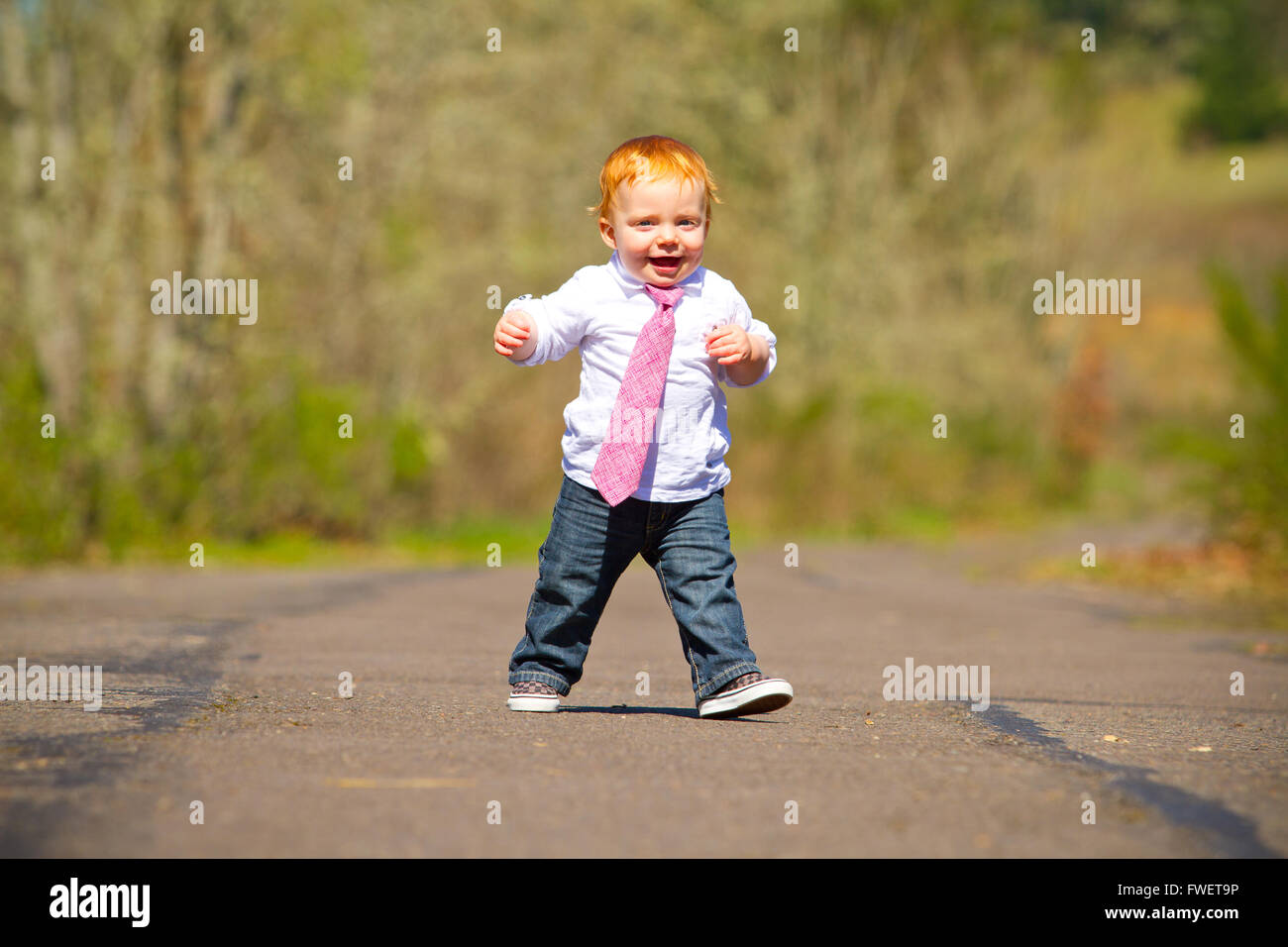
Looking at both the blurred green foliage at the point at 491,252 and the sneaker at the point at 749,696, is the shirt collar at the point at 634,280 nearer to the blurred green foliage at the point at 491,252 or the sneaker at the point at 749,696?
the sneaker at the point at 749,696

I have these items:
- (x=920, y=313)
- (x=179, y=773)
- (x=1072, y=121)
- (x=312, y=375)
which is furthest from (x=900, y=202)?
(x=179, y=773)

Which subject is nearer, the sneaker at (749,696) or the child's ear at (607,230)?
the sneaker at (749,696)

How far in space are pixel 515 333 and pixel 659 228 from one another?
55 cm

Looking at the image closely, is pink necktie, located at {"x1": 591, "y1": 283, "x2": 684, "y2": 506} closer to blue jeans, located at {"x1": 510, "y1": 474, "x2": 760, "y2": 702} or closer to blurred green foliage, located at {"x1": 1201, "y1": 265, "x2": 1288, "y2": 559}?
blue jeans, located at {"x1": 510, "y1": 474, "x2": 760, "y2": 702}

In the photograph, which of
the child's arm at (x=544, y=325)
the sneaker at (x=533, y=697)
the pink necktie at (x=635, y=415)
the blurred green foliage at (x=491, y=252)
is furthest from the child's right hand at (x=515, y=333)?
the blurred green foliage at (x=491, y=252)

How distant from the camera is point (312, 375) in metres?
15.5

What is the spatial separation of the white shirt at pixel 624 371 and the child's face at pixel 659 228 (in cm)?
8

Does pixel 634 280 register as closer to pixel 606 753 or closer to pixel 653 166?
pixel 653 166

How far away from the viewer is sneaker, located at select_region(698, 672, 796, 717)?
461 centimetres

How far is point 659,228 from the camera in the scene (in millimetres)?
4707

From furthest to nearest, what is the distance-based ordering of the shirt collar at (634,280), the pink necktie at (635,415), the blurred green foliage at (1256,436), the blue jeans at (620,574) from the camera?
the blurred green foliage at (1256,436) < the shirt collar at (634,280) < the blue jeans at (620,574) < the pink necktie at (635,415)

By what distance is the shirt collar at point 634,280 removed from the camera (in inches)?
189
